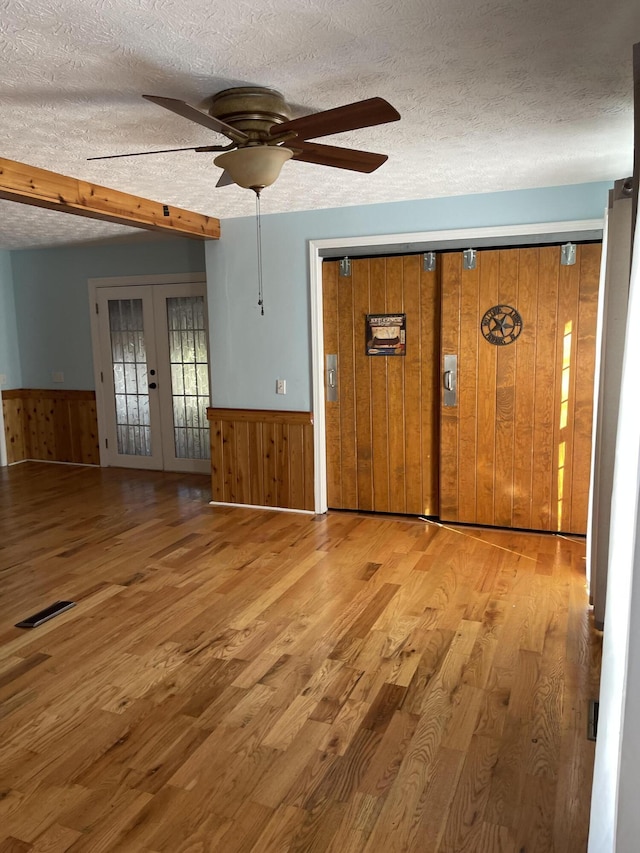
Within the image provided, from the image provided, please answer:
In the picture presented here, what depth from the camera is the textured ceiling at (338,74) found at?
6.31 ft

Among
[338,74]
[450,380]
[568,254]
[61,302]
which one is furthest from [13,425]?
[338,74]

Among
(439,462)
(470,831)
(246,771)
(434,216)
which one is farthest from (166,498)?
(470,831)

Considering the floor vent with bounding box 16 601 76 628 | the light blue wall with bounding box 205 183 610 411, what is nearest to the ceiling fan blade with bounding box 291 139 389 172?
the light blue wall with bounding box 205 183 610 411

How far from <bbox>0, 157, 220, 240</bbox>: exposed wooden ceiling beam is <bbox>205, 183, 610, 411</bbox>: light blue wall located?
32 cm

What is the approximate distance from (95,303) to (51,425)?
1517mm

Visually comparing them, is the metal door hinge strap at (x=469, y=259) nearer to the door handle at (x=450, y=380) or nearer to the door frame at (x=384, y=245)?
the door frame at (x=384, y=245)

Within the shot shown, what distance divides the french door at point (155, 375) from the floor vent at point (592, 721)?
4.69m

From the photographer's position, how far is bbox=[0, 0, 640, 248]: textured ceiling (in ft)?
6.31

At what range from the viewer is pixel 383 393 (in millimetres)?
5031

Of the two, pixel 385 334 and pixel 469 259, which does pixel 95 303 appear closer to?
pixel 385 334

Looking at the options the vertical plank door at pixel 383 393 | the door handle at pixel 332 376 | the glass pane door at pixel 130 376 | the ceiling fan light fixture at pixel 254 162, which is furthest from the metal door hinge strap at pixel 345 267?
the glass pane door at pixel 130 376

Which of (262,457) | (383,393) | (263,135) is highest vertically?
(263,135)

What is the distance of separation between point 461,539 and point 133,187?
315cm

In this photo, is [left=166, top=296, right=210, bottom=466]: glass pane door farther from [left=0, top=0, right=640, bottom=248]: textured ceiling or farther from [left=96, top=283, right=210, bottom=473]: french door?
[left=0, top=0, right=640, bottom=248]: textured ceiling
